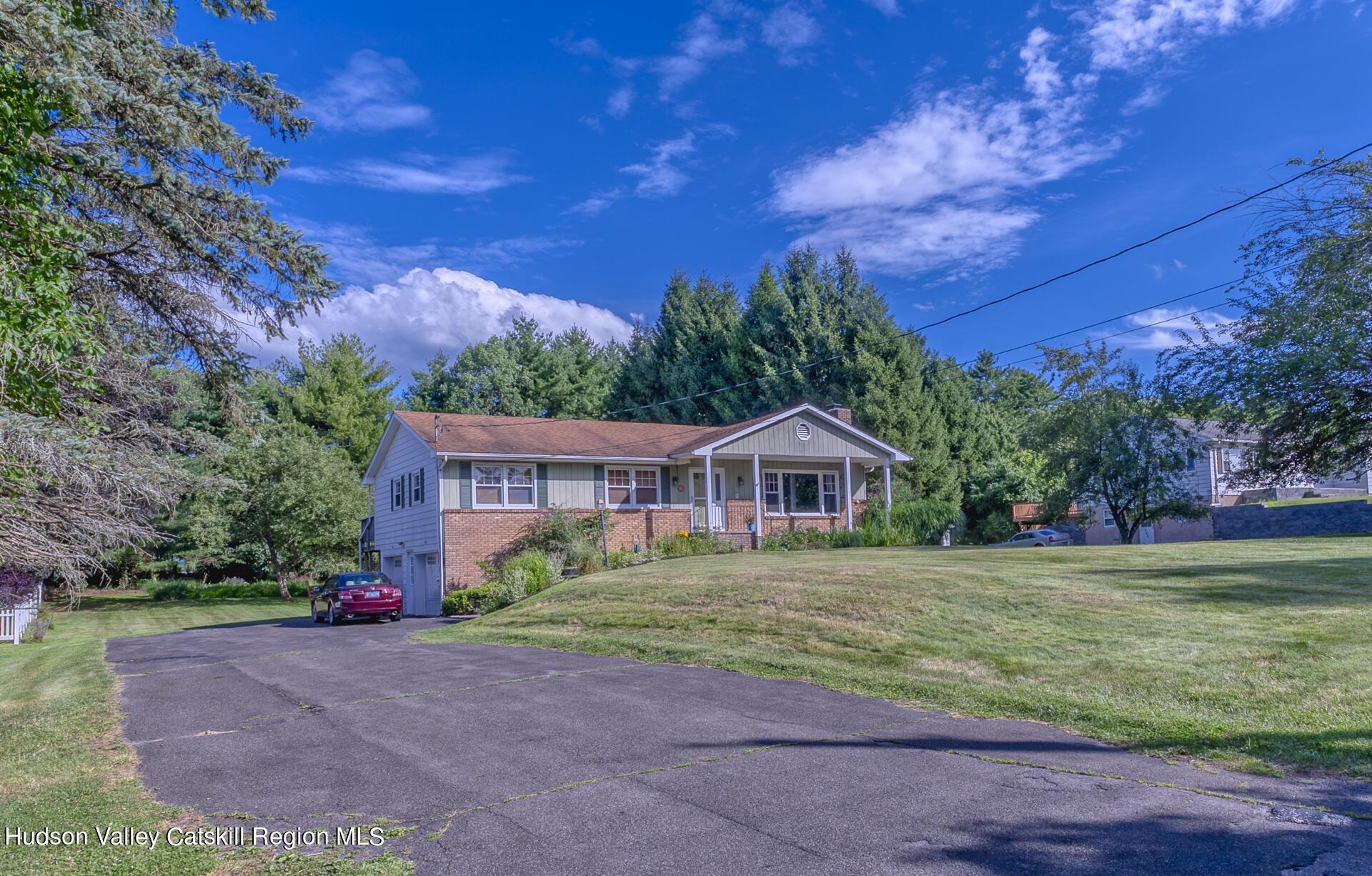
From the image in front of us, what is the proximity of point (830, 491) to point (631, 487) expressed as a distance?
26.0 ft

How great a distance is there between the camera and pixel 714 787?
6473mm

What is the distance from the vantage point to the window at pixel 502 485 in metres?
27.8

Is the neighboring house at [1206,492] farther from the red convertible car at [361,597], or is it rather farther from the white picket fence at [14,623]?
the white picket fence at [14,623]

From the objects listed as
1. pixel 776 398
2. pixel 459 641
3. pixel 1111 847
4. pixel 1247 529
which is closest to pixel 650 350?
pixel 776 398

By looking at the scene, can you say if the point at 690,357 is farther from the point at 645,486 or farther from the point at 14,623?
the point at 14,623

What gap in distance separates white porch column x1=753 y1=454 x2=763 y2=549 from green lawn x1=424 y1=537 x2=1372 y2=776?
32.2 ft

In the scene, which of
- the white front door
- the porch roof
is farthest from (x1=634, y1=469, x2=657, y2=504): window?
the white front door

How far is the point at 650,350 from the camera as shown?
5238 centimetres

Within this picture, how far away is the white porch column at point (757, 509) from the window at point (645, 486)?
11.1 ft

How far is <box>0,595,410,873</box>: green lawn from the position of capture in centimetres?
517

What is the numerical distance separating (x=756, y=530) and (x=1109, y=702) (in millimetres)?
21447

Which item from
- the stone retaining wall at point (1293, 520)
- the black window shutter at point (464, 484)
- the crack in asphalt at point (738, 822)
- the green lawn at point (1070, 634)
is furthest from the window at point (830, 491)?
the crack in asphalt at point (738, 822)

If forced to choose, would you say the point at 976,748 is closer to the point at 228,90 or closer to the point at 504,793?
the point at 504,793

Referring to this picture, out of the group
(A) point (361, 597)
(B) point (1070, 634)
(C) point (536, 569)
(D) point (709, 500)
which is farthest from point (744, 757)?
(D) point (709, 500)
